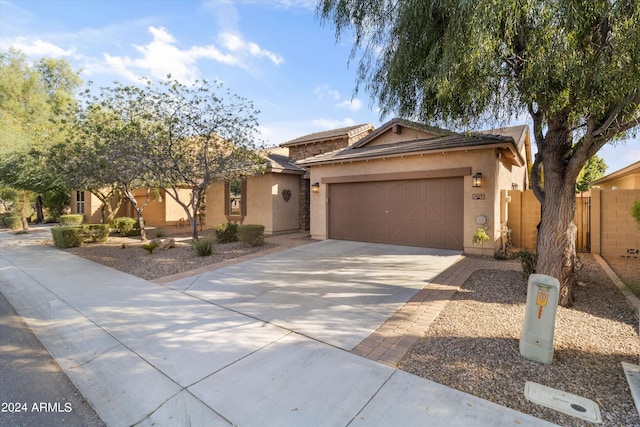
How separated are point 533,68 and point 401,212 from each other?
6.94m

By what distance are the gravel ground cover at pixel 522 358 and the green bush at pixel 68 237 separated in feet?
45.2

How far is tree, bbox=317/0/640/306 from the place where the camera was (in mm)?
3861

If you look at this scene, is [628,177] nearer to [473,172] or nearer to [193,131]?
[473,172]

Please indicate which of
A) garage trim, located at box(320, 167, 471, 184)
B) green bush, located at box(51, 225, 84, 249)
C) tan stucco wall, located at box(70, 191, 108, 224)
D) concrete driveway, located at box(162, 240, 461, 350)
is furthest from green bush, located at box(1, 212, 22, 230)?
garage trim, located at box(320, 167, 471, 184)

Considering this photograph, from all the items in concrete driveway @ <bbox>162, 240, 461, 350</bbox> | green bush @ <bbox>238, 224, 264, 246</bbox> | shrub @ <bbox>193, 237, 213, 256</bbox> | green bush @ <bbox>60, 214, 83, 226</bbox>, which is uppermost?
green bush @ <bbox>60, 214, 83, 226</bbox>

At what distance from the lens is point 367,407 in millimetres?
2662

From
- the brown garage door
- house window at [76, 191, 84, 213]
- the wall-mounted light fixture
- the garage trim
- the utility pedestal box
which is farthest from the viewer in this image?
house window at [76, 191, 84, 213]

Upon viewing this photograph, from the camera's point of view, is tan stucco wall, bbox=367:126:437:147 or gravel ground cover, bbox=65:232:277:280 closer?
gravel ground cover, bbox=65:232:277:280

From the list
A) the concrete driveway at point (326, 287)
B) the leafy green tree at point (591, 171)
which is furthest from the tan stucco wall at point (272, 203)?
the leafy green tree at point (591, 171)

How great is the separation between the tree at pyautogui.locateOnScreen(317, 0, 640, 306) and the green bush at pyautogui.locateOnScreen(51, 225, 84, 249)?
12.4 meters

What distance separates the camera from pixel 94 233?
1300cm

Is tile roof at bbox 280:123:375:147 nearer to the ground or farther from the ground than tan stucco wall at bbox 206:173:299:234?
farther from the ground

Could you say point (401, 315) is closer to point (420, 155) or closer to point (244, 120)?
point (420, 155)

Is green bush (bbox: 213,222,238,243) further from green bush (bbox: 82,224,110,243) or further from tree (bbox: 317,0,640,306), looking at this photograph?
tree (bbox: 317,0,640,306)
